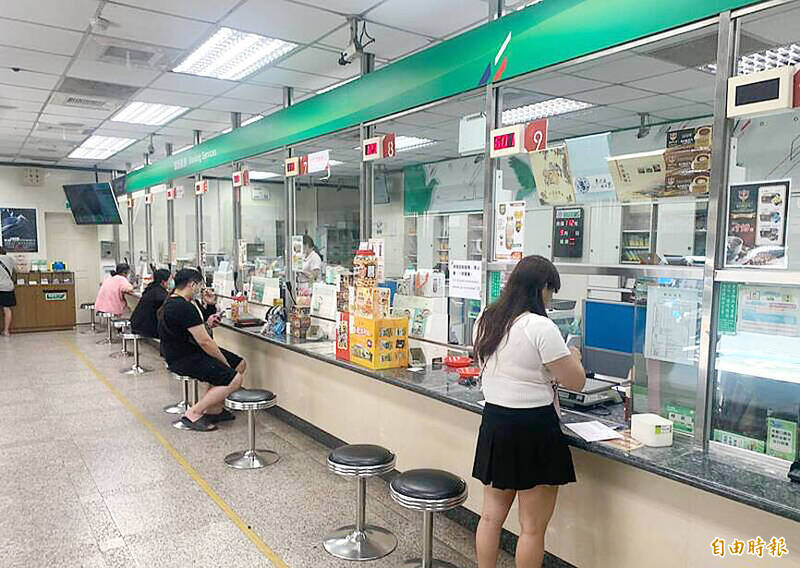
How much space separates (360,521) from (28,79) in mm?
5120

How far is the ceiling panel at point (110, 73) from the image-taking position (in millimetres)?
4887

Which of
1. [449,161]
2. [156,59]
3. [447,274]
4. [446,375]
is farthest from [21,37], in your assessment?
[449,161]

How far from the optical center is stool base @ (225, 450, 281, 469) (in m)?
3.96

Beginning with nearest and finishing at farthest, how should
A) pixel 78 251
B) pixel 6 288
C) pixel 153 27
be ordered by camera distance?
pixel 153 27, pixel 6 288, pixel 78 251

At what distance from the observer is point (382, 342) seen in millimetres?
3545

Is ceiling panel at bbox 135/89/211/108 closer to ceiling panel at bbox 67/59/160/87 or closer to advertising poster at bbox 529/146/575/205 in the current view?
ceiling panel at bbox 67/59/160/87

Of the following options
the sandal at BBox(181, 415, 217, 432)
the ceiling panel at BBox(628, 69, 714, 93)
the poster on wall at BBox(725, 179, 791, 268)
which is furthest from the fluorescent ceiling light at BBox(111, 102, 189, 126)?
the poster on wall at BBox(725, 179, 791, 268)

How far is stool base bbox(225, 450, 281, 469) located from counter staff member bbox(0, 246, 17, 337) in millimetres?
7537

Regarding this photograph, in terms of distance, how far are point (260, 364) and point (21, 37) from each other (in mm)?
3195

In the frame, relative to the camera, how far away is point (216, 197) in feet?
34.1

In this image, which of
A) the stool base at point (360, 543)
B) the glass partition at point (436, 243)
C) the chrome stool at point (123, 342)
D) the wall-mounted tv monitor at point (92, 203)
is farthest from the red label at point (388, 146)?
the wall-mounted tv monitor at point (92, 203)

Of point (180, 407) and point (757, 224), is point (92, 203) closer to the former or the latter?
point (180, 407)

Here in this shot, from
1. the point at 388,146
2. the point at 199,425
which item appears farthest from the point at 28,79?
the point at 388,146

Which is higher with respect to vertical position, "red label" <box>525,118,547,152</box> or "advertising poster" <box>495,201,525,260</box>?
"red label" <box>525,118,547,152</box>
